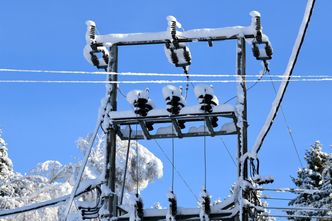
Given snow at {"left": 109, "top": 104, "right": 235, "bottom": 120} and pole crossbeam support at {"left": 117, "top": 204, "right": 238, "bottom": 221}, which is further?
snow at {"left": 109, "top": 104, "right": 235, "bottom": 120}

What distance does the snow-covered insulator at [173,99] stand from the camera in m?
17.0

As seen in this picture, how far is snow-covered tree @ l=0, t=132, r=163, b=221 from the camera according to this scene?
98.4ft

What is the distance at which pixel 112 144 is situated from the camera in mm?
17688

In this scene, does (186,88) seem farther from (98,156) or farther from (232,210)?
(98,156)

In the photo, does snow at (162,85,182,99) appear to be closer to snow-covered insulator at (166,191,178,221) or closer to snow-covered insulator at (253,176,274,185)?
snow-covered insulator at (166,191,178,221)

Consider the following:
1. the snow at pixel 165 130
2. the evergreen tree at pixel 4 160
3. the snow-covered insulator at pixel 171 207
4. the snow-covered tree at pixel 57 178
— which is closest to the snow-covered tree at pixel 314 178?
the snow-covered tree at pixel 57 178

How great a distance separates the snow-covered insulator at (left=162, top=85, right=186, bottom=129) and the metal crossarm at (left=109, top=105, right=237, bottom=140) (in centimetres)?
9

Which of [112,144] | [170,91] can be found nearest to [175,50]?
[170,91]

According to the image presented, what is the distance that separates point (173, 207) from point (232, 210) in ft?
3.37

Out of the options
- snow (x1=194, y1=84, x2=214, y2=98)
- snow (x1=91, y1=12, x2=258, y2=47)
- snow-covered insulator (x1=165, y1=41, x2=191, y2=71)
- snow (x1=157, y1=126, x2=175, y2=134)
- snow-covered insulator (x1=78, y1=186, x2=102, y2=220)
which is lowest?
snow-covered insulator (x1=78, y1=186, x2=102, y2=220)

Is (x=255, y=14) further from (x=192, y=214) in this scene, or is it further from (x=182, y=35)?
(x=192, y=214)

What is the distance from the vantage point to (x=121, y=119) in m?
17.4

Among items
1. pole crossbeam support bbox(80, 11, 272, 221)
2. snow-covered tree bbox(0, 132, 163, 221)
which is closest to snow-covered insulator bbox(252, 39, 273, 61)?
pole crossbeam support bbox(80, 11, 272, 221)

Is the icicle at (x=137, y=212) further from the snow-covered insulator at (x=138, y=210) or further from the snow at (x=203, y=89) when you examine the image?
the snow at (x=203, y=89)
